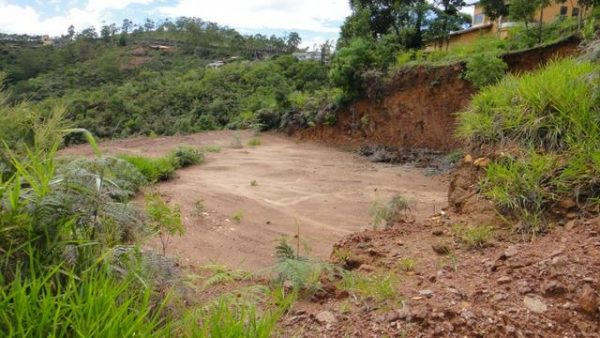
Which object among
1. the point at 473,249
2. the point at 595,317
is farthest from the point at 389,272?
the point at 595,317

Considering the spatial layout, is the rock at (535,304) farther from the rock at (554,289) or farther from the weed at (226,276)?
the weed at (226,276)

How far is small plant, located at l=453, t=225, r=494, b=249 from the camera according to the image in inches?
119

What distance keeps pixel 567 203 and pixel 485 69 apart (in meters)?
7.84

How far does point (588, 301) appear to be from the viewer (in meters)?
2.08

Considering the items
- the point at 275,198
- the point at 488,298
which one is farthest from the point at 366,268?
the point at 275,198

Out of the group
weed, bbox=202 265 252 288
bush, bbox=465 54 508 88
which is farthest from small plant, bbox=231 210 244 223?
bush, bbox=465 54 508 88

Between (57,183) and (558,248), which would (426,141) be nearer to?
(558,248)

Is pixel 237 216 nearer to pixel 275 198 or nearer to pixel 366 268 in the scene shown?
pixel 275 198

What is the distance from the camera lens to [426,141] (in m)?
12.6

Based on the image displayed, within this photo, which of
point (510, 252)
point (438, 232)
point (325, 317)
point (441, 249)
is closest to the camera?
point (325, 317)

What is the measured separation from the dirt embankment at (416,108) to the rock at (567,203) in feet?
28.6

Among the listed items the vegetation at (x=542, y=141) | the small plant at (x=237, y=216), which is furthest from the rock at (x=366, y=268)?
the small plant at (x=237, y=216)

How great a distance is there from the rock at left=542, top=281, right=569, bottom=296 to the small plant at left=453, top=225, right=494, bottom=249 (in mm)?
727

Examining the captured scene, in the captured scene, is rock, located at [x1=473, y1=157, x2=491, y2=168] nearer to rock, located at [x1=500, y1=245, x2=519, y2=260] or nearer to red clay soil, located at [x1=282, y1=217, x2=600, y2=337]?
red clay soil, located at [x1=282, y1=217, x2=600, y2=337]
